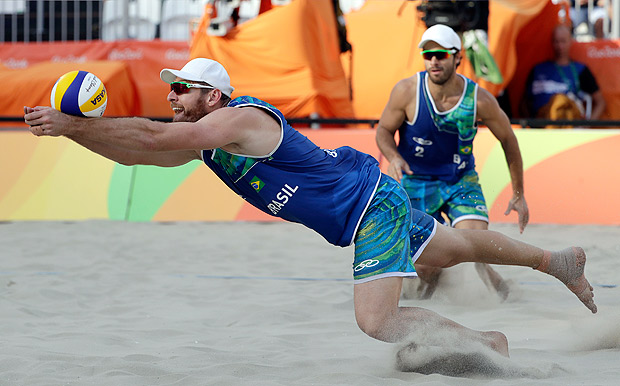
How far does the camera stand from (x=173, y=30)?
11438 mm

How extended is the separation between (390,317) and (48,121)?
1.52 metres

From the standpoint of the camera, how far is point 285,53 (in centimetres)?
1025

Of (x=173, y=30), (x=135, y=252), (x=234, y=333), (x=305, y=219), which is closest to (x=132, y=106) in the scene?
(x=173, y=30)

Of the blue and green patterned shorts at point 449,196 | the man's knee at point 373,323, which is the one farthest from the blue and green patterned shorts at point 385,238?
the blue and green patterned shorts at point 449,196

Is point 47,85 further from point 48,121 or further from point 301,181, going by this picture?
point 48,121

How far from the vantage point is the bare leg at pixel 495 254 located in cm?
375

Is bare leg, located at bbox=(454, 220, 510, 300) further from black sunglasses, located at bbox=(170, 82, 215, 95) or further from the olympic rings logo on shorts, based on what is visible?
black sunglasses, located at bbox=(170, 82, 215, 95)

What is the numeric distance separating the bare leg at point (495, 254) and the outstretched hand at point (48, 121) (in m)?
1.67

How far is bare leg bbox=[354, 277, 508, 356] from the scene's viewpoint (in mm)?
3363

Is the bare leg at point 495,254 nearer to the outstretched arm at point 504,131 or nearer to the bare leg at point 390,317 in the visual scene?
the bare leg at point 390,317

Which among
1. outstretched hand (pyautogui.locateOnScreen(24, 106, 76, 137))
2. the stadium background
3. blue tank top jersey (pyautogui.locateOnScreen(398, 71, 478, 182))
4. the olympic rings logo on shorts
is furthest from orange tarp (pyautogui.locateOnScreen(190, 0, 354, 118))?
outstretched hand (pyautogui.locateOnScreen(24, 106, 76, 137))

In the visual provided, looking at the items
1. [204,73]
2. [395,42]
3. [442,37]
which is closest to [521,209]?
[442,37]

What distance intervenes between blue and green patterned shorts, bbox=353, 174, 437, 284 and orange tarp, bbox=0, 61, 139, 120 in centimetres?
762

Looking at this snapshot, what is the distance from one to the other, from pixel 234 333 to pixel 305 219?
1.12m
